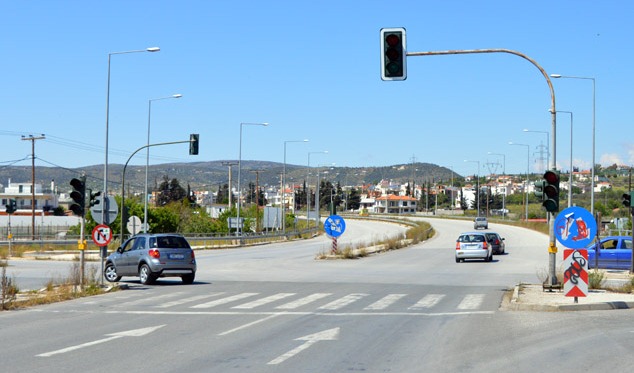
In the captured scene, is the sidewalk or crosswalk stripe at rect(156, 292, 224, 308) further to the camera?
crosswalk stripe at rect(156, 292, 224, 308)

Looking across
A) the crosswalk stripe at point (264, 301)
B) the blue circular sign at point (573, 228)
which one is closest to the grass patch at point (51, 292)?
the crosswalk stripe at point (264, 301)

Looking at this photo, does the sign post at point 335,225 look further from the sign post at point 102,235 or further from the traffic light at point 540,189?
the traffic light at point 540,189

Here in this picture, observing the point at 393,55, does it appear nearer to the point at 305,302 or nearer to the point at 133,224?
the point at 305,302

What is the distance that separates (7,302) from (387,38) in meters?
10.00

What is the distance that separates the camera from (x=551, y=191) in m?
21.4

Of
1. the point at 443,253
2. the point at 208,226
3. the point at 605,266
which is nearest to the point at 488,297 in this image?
the point at 605,266

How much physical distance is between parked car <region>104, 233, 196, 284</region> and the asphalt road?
30.2 inches

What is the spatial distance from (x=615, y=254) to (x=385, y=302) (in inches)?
745

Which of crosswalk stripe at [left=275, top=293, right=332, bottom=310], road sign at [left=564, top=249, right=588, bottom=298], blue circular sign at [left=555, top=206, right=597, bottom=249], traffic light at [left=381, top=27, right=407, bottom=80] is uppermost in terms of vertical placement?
A: traffic light at [left=381, top=27, right=407, bottom=80]

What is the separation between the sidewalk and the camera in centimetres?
1814

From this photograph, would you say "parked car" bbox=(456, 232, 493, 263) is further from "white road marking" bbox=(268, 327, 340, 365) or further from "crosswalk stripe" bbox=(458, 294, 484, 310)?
"white road marking" bbox=(268, 327, 340, 365)

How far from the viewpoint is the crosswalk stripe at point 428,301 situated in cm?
1978

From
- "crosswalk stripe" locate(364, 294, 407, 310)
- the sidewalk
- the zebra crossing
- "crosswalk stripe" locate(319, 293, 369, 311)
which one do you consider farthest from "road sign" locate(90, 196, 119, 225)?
the sidewalk

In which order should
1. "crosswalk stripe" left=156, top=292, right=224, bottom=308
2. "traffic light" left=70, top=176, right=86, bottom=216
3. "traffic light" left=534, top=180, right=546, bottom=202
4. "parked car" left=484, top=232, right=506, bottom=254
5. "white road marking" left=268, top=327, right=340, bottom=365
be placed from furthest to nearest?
1. "parked car" left=484, top=232, right=506, bottom=254
2. "traffic light" left=70, top=176, right=86, bottom=216
3. "traffic light" left=534, top=180, right=546, bottom=202
4. "crosswalk stripe" left=156, top=292, right=224, bottom=308
5. "white road marking" left=268, top=327, right=340, bottom=365
